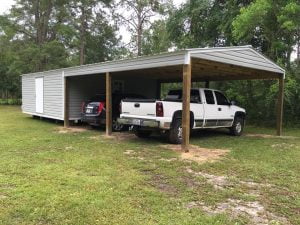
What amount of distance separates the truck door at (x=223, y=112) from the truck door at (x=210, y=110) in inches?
8.9

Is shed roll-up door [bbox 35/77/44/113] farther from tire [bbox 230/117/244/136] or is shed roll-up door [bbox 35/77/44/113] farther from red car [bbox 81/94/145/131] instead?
tire [bbox 230/117/244/136]

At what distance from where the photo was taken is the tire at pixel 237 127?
12.0 m

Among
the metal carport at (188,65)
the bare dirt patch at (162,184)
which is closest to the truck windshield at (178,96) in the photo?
the metal carport at (188,65)

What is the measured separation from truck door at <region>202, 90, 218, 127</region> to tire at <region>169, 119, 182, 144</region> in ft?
4.66

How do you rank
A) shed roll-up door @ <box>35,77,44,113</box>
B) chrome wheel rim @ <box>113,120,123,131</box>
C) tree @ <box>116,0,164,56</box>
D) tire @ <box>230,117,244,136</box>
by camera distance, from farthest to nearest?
tree @ <box>116,0,164,56</box> → shed roll-up door @ <box>35,77,44,113</box> → chrome wheel rim @ <box>113,120,123,131</box> → tire @ <box>230,117,244,136</box>

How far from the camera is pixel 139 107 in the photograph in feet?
31.3

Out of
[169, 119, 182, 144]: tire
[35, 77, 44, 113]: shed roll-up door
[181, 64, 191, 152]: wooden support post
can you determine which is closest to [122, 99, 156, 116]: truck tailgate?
[169, 119, 182, 144]: tire

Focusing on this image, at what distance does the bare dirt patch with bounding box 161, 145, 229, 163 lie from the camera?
7.47 metres

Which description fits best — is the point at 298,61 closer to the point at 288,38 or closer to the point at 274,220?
the point at 288,38

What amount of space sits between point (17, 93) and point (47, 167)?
112 ft

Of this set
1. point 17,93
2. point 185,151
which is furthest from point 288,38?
point 17,93

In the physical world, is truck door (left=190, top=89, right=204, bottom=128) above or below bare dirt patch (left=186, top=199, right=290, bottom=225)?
above

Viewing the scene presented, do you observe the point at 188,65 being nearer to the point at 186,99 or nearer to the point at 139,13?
the point at 186,99

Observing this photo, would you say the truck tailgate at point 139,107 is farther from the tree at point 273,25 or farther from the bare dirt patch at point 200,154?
the tree at point 273,25
